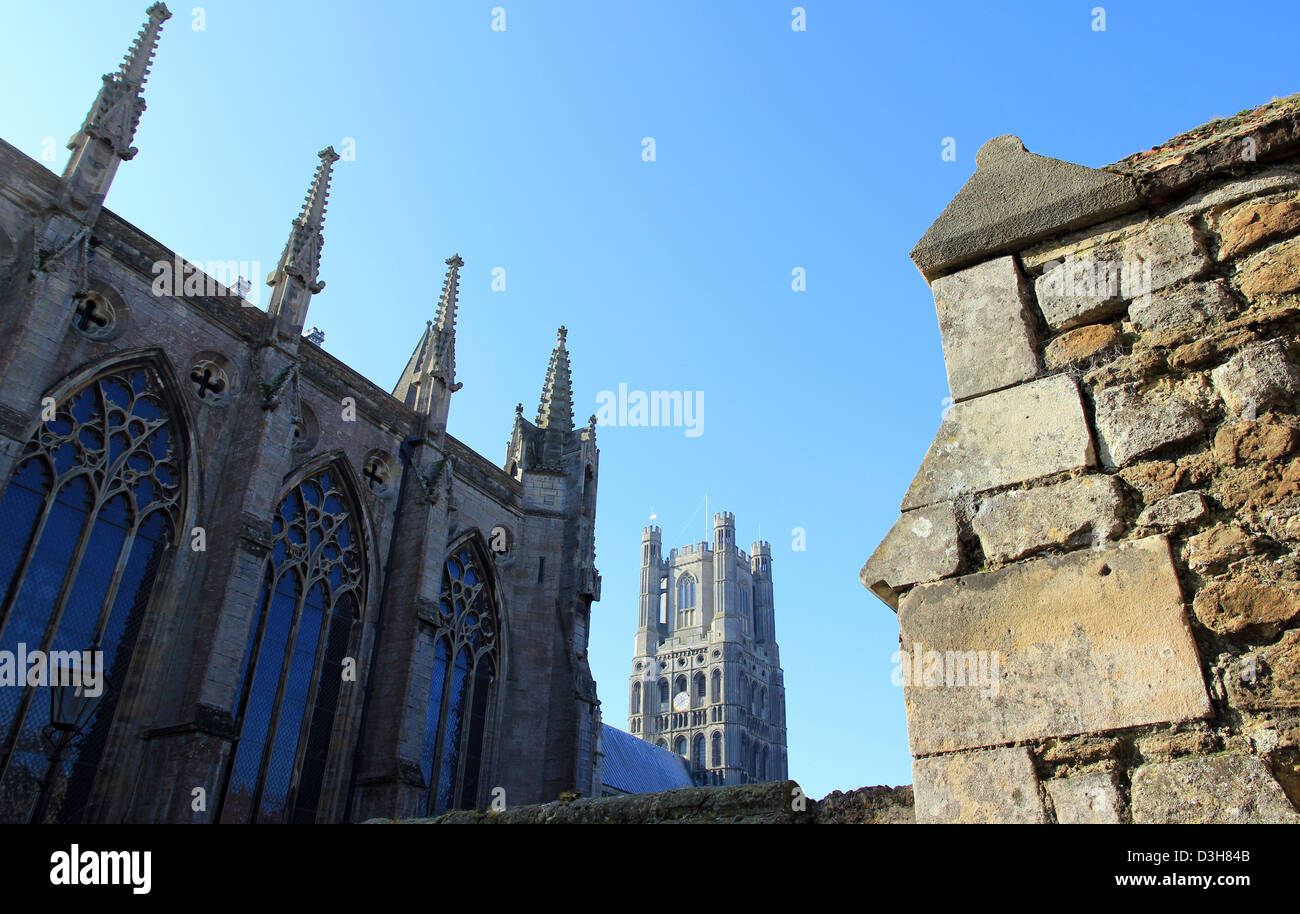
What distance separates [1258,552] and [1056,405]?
0.81m

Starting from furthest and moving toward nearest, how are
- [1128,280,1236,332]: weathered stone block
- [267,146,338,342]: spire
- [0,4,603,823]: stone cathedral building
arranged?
1. [267,146,338,342]: spire
2. [0,4,603,823]: stone cathedral building
3. [1128,280,1236,332]: weathered stone block

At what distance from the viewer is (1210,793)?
8.22 feet

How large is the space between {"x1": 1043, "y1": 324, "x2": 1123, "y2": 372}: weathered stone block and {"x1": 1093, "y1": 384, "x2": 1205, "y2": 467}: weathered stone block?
178 mm

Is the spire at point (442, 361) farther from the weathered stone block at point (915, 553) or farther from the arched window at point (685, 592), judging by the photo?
the arched window at point (685, 592)

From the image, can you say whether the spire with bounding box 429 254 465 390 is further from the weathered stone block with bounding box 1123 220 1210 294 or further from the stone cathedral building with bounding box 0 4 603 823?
the weathered stone block with bounding box 1123 220 1210 294

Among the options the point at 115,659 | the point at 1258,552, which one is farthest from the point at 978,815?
the point at 115,659

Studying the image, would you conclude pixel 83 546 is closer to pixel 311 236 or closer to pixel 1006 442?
pixel 311 236

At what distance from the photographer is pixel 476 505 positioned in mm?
19656

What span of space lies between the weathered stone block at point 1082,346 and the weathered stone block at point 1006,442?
112mm

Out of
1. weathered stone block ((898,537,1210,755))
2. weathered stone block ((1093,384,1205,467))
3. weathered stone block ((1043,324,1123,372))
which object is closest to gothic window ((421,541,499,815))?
weathered stone block ((898,537,1210,755))

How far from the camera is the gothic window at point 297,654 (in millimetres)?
14211

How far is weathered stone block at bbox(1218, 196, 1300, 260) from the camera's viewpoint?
3.19m

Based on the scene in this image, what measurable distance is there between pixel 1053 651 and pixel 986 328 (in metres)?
1.36

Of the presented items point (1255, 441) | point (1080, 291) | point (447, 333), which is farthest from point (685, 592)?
point (1255, 441)
